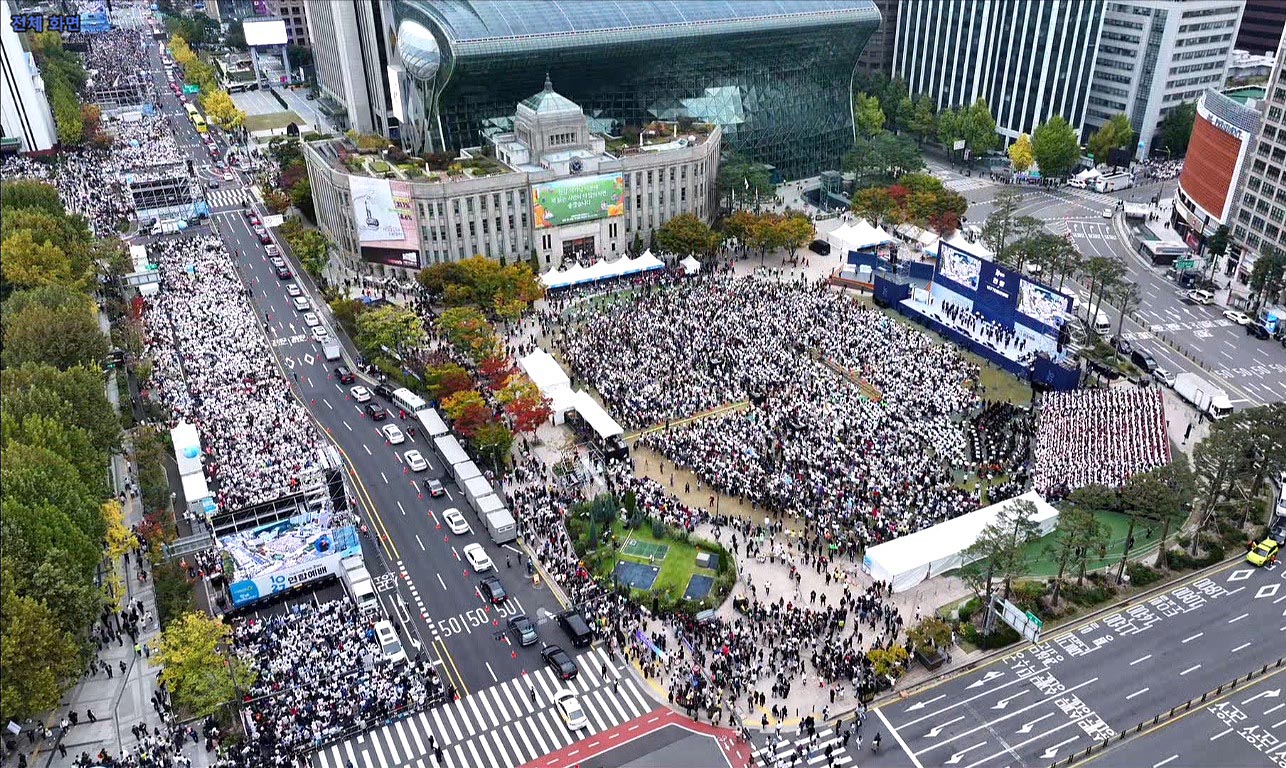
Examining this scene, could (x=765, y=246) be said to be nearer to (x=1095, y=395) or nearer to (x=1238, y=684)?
(x=1095, y=395)

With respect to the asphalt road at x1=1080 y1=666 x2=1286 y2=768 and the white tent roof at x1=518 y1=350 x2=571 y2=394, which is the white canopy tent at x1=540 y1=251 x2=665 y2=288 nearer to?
the white tent roof at x1=518 y1=350 x2=571 y2=394

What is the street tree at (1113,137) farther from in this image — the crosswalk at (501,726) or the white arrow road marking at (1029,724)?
the crosswalk at (501,726)

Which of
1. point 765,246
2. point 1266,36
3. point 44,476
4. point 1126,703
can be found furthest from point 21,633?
point 1266,36

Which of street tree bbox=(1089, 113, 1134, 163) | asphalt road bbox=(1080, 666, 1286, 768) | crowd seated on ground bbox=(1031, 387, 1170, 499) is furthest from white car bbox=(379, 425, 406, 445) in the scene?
street tree bbox=(1089, 113, 1134, 163)

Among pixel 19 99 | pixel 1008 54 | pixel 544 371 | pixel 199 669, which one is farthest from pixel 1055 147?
pixel 19 99

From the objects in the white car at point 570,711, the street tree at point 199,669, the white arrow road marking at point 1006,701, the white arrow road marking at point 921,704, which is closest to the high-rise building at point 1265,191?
the white arrow road marking at point 1006,701

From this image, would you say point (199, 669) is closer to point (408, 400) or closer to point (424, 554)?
point (424, 554)
